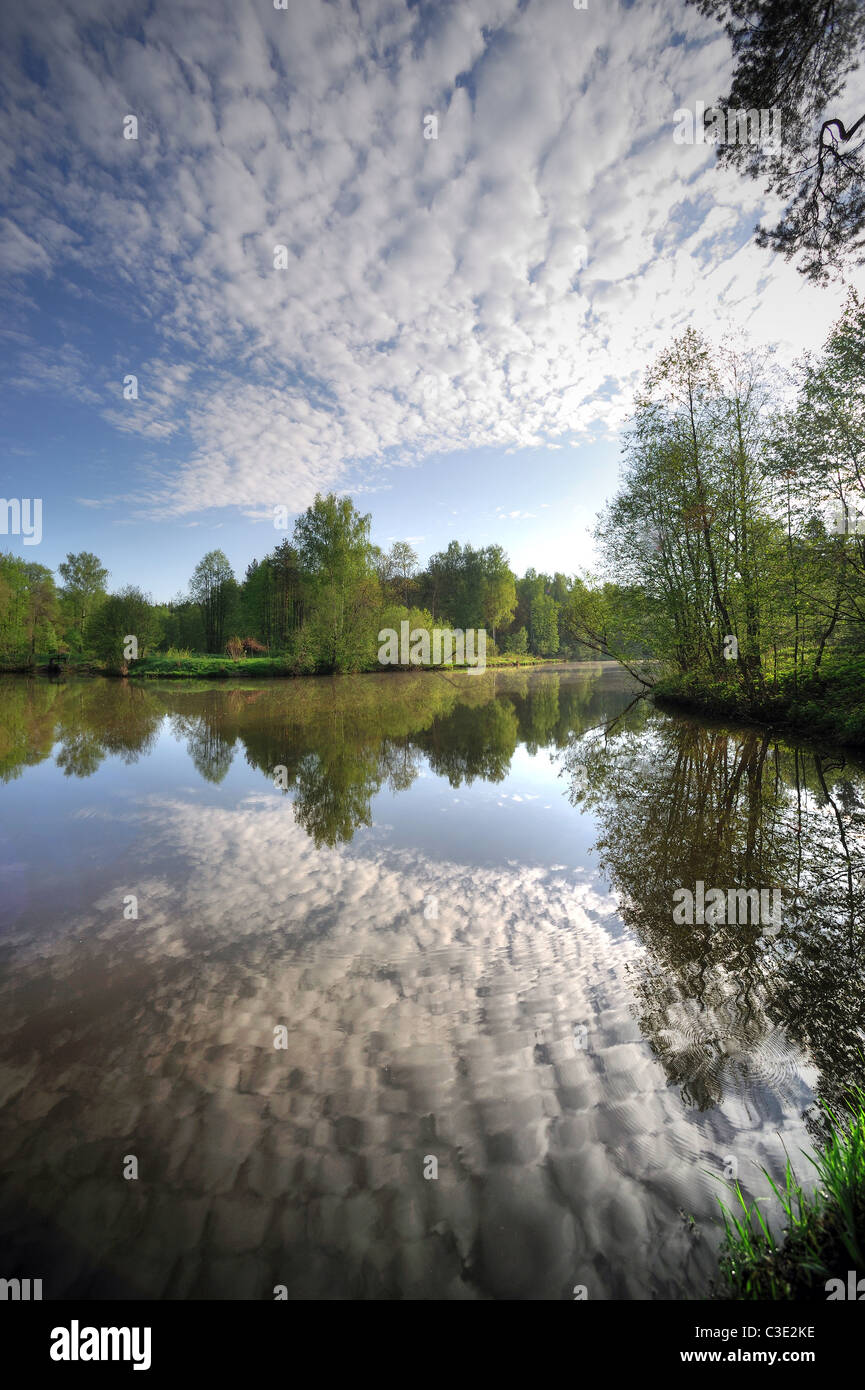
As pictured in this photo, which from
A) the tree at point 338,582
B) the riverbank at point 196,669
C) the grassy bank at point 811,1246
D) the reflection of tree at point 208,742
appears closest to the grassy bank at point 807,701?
the grassy bank at point 811,1246

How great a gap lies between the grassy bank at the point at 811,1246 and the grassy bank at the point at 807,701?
39.9 ft

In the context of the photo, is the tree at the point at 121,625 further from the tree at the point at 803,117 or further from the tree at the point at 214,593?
the tree at the point at 803,117

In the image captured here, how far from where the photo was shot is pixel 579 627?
2702 centimetres

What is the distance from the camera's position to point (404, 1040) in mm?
3127

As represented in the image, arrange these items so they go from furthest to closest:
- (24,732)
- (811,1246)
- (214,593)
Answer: (214,593) → (24,732) → (811,1246)

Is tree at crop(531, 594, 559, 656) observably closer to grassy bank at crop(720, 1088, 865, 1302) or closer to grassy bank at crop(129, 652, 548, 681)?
grassy bank at crop(129, 652, 548, 681)

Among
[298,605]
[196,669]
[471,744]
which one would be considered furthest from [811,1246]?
[298,605]

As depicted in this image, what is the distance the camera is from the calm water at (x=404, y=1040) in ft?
6.47

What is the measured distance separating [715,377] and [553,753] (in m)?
15.6

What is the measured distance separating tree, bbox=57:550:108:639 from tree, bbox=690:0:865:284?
236 ft

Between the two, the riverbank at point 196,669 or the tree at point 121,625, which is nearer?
the riverbank at point 196,669

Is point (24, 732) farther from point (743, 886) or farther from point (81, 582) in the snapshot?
point (81, 582)

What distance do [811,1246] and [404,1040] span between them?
2.04 m
